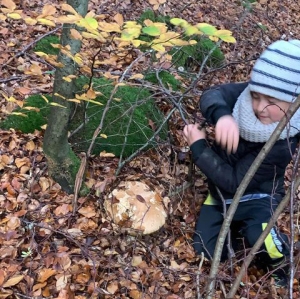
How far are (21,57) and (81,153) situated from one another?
1.57 meters

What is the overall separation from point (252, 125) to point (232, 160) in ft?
1.32

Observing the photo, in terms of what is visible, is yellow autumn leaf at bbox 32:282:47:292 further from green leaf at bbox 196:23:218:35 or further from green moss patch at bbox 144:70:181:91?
green moss patch at bbox 144:70:181:91

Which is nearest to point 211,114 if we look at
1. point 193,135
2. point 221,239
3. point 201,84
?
point 193,135

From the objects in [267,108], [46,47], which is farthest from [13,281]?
[46,47]

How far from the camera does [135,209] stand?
2.68 metres

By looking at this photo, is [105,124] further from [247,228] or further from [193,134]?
[247,228]

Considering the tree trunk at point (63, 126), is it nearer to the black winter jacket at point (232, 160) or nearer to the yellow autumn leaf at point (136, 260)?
the yellow autumn leaf at point (136, 260)

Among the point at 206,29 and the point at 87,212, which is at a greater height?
the point at 206,29

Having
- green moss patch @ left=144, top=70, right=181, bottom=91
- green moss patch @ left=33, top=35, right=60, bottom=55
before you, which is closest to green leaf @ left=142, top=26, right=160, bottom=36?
green moss patch @ left=144, top=70, right=181, bottom=91

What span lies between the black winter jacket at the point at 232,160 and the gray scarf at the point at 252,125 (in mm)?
95

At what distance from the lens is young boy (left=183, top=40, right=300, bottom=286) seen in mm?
2357

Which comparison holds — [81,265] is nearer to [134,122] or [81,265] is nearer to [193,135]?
[193,135]

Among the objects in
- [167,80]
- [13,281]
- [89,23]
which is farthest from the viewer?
[167,80]

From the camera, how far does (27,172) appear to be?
2.98 metres
